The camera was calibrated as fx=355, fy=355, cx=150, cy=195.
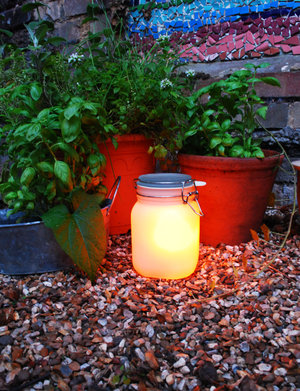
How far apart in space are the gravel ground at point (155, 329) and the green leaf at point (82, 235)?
0.13 meters

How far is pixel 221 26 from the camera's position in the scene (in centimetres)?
214

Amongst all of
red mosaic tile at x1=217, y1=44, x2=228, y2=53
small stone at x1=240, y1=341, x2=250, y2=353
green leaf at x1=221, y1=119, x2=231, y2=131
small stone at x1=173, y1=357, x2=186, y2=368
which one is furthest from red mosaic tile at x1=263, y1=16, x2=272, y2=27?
small stone at x1=173, y1=357, x2=186, y2=368

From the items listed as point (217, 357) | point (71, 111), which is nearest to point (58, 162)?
point (71, 111)

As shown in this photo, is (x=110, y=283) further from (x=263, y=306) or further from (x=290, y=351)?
(x=290, y=351)

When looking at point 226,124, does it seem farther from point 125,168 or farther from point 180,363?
point 180,363

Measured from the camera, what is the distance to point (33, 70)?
146 cm

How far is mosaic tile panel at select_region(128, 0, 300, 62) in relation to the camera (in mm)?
2010

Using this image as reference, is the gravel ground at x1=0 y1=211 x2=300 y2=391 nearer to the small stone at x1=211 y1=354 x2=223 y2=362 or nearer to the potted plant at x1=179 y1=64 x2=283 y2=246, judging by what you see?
the small stone at x1=211 y1=354 x2=223 y2=362

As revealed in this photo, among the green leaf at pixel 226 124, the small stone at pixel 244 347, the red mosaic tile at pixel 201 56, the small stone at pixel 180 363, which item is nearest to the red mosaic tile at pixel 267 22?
the red mosaic tile at pixel 201 56

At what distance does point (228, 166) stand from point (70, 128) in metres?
0.75

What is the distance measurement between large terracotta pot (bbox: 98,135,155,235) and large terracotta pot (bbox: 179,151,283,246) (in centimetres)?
22

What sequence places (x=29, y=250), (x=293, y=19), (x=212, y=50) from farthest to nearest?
(x=212, y=50), (x=293, y=19), (x=29, y=250)

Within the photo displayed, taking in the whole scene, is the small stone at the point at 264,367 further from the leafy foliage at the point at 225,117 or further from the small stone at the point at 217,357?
the leafy foliage at the point at 225,117

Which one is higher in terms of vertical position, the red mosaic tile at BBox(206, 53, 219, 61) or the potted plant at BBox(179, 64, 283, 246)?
the red mosaic tile at BBox(206, 53, 219, 61)
